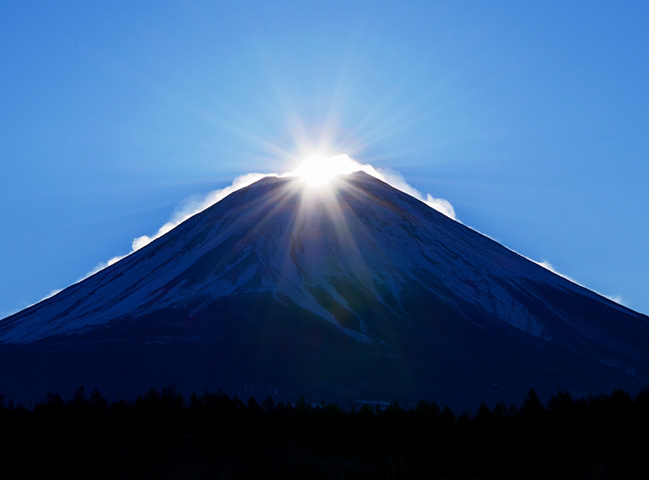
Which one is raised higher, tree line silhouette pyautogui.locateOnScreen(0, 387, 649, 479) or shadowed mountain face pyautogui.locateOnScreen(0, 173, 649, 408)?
shadowed mountain face pyautogui.locateOnScreen(0, 173, 649, 408)

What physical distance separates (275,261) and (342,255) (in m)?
11.6

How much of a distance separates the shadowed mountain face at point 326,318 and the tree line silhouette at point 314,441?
52.4 meters

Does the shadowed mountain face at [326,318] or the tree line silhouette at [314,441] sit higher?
the shadowed mountain face at [326,318]

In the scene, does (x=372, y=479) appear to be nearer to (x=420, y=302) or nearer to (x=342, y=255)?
(x=420, y=302)

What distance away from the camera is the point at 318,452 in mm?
27094

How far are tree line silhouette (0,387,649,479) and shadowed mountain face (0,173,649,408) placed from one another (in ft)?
172

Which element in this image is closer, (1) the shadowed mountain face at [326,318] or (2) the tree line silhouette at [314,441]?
(2) the tree line silhouette at [314,441]

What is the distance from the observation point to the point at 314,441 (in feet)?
94.6

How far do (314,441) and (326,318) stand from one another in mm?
78120

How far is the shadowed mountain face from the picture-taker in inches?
3573

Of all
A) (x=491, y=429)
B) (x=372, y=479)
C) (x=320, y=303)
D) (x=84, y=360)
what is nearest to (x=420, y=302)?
(x=320, y=303)

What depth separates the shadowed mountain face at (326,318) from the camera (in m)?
90.8

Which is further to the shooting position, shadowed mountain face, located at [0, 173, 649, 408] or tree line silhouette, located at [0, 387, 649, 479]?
shadowed mountain face, located at [0, 173, 649, 408]

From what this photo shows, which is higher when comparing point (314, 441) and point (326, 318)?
point (326, 318)
